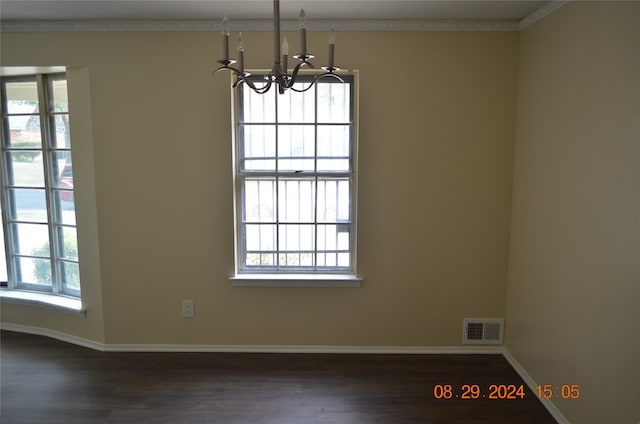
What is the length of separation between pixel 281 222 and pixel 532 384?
2037mm

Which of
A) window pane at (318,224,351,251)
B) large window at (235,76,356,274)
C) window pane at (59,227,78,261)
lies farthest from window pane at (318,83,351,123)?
window pane at (59,227,78,261)

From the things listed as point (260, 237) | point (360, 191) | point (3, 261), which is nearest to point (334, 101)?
point (360, 191)

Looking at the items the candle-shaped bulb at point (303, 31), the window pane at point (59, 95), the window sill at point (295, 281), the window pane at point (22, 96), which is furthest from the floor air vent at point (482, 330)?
the window pane at point (22, 96)

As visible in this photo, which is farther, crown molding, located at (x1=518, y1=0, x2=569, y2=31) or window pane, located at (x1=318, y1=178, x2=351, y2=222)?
window pane, located at (x1=318, y1=178, x2=351, y2=222)

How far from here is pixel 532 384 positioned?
269 centimetres

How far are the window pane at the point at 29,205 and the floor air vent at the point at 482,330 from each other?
→ 11.5 ft

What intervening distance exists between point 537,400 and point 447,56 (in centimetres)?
235

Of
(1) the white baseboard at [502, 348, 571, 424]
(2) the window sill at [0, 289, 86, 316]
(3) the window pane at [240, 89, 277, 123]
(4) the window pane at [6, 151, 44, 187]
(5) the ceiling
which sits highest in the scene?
(5) the ceiling

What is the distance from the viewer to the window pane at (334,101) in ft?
9.91

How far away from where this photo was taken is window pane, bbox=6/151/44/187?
335 centimetres

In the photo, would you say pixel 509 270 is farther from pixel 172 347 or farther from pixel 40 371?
pixel 40 371

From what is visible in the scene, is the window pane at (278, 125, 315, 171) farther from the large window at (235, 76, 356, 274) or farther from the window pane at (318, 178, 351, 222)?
the window pane at (318, 178, 351, 222)

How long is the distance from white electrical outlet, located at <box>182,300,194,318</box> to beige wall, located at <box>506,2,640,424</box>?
240 cm
